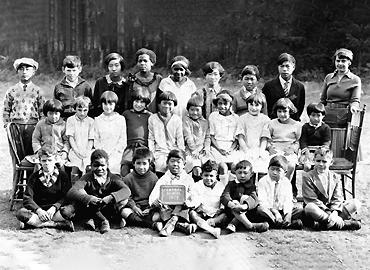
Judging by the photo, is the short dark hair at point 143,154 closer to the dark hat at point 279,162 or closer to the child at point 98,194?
the child at point 98,194

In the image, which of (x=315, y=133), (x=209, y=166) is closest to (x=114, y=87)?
(x=209, y=166)

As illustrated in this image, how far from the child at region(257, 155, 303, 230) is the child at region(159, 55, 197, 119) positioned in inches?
48.1

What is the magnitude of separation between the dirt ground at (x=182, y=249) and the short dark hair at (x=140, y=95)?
1.30 m

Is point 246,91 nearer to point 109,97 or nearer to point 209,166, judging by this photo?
point 209,166

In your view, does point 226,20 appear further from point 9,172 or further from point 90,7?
point 9,172

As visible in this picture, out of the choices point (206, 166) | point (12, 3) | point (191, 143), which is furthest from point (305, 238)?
point (12, 3)

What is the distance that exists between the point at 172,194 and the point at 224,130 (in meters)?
0.95

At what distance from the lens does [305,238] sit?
5.13 meters

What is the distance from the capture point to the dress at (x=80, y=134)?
5.86 m

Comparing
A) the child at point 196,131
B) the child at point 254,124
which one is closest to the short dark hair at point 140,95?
the child at point 196,131

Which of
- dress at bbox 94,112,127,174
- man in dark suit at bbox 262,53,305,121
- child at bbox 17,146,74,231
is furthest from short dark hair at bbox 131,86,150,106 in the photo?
man in dark suit at bbox 262,53,305,121

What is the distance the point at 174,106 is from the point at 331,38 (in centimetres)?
831

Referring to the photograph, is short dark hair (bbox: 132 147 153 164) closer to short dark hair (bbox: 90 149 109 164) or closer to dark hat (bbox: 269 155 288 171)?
short dark hair (bbox: 90 149 109 164)

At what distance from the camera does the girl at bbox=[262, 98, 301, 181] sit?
233 inches
